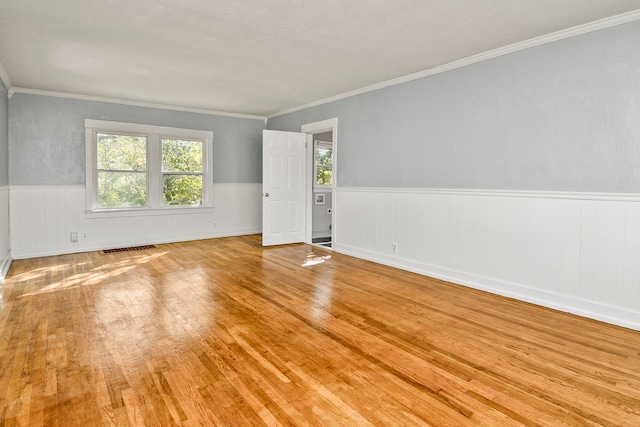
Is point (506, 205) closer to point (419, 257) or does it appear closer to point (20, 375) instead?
point (419, 257)

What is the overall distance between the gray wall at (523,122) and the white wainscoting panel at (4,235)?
479 cm

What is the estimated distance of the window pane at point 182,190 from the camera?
6.77 meters

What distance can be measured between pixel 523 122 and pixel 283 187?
156 inches

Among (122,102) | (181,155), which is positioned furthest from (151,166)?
(122,102)

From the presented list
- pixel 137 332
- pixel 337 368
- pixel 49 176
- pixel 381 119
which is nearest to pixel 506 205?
pixel 381 119

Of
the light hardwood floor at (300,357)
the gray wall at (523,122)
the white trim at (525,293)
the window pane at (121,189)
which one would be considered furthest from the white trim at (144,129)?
the white trim at (525,293)

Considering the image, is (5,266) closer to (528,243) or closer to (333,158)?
(333,158)

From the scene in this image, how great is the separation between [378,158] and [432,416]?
12.6 ft

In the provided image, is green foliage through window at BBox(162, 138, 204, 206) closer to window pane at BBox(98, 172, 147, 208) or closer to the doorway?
window pane at BBox(98, 172, 147, 208)

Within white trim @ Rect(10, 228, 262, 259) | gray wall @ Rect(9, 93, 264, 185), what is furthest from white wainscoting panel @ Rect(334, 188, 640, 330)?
gray wall @ Rect(9, 93, 264, 185)

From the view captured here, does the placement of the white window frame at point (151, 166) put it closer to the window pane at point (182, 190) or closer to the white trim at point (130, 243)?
the window pane at point (182, 190)

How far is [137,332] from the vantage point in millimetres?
2756

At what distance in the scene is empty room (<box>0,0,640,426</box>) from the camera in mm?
2045

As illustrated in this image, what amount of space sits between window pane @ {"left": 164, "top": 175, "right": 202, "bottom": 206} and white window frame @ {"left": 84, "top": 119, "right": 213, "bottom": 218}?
9 cm
